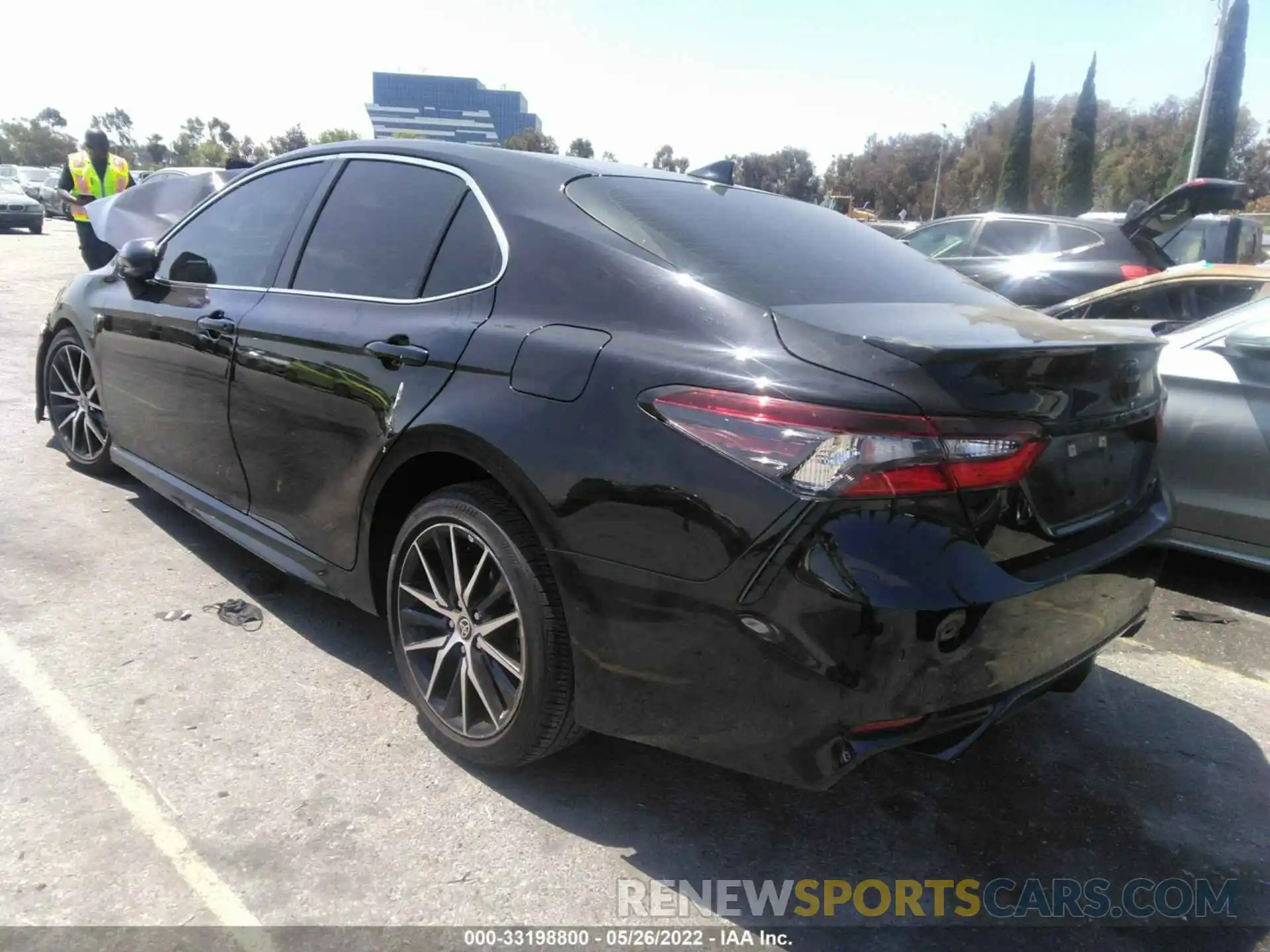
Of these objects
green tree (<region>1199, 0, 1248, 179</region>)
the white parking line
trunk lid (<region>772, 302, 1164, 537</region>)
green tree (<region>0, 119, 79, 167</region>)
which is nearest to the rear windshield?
trunk lid (<region>772, 302, 1164, 537</region>)

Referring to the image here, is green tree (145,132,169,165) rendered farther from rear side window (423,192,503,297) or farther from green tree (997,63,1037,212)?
rear side window (423,192,503,297)

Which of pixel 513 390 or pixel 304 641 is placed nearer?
pixel 513 390

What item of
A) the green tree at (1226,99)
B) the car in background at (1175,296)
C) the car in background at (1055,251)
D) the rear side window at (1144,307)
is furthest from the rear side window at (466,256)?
the green tree at (1226,99)

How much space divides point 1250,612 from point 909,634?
120 inches

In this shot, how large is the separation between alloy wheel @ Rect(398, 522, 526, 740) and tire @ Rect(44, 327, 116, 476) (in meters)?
2.72

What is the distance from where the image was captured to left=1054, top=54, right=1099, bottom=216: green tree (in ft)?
159

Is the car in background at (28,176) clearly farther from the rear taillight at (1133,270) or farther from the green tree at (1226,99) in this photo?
the green tree at (1226,99)

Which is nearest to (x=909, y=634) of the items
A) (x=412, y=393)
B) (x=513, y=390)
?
(x=513, y=390)

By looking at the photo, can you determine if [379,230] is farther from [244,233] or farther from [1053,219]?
[1053,219]

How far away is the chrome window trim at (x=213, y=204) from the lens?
3.54 meters

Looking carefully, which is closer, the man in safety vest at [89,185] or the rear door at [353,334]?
the rear door at [353,334]

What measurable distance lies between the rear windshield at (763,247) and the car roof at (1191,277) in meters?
3.36

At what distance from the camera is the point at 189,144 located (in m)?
93.4

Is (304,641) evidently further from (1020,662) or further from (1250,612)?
(1250,612)
